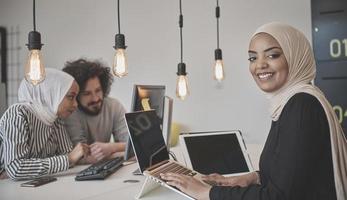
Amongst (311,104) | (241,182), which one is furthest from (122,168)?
(311,104)

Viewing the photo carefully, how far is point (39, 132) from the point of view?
71.5 inches

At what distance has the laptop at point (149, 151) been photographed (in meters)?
1.29

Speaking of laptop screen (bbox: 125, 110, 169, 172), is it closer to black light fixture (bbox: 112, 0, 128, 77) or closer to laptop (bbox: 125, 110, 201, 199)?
laptop (bbox: 125, 110, 201, 199)

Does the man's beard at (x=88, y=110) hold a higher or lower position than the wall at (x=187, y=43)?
lower

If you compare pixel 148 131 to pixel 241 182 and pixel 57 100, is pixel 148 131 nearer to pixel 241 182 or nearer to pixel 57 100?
pixel 241 182

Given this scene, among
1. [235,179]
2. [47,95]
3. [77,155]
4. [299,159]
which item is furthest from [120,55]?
[299,159]

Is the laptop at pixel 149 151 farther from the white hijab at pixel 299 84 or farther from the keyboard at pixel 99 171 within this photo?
the white hijab at pixel 299 84

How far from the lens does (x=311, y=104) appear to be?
3.36 ft

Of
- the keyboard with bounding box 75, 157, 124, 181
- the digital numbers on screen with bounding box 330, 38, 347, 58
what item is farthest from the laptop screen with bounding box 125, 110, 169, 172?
the digital numbers on screen with bounding box 330, 38, 347, 58

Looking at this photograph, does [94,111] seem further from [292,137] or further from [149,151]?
[292,137]

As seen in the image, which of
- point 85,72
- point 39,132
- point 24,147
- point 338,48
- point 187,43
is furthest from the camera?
point 187,43

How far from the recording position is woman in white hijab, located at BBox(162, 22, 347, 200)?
100 cm

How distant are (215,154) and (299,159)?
698 millimetres

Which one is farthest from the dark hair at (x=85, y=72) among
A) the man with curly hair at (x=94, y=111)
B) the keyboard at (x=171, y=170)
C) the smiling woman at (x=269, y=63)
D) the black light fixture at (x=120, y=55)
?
the smiling woman at (x=269, y=63)
